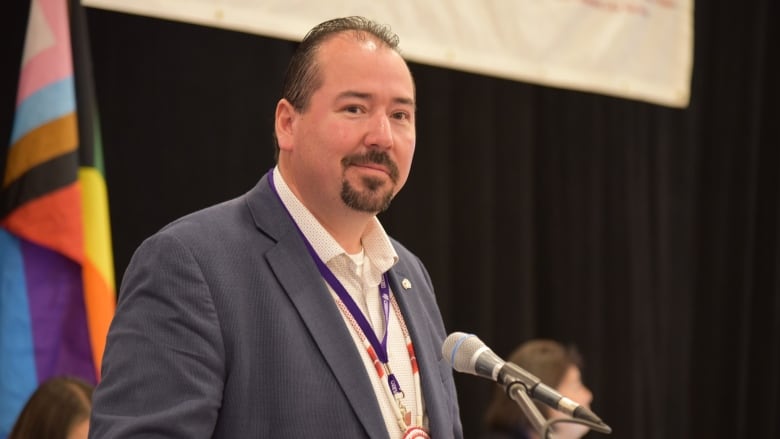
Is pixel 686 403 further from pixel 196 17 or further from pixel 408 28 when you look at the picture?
pixel 196 17

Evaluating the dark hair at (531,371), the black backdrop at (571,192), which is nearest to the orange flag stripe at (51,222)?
the black backdrop at (571,192)

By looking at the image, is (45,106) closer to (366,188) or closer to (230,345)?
(366,188)

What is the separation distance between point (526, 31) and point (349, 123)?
216cm

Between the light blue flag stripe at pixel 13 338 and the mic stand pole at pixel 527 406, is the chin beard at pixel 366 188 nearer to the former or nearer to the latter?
the mic stand pole at pixel 527 406

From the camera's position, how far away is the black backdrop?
11.3 ft

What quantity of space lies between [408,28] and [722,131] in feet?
9.31

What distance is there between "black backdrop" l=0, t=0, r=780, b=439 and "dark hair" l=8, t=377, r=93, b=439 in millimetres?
909

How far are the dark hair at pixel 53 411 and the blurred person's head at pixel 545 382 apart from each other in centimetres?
165

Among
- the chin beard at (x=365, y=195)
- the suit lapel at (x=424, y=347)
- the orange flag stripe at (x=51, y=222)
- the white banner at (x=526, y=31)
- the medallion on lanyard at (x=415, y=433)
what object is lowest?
the medallion on lanyard at (x=415, y=433)

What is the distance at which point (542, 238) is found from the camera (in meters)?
4.83

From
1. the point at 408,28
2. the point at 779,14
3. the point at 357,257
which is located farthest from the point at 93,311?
the point at 779,14

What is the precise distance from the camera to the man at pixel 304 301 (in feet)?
5.00

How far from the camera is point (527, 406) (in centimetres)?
153

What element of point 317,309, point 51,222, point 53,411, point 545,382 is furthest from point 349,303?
point 545,382
